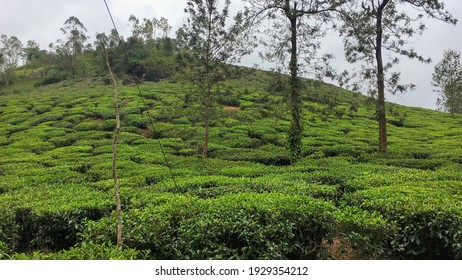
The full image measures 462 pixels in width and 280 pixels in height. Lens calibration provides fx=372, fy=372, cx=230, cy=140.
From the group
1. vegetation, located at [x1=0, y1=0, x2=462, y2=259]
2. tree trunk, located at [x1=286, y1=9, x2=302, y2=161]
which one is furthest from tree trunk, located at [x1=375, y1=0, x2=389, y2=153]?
tree trunk, located at [x1=286, y1=9, x2=302, y2=161]

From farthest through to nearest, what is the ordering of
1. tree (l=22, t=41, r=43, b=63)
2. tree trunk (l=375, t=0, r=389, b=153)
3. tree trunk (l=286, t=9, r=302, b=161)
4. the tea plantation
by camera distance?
tree (l=22, t=41, r=43, b=63)
tree trunk (l=375, t=0, r=389, b=153)
tree trunk (l=286, t=9, r=302, b=161)
the tea plantation

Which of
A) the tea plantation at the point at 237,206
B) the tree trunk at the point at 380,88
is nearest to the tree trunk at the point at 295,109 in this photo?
the tea plantation at the point at 237,206

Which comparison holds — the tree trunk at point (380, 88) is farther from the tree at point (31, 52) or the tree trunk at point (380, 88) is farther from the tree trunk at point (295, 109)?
the tree at point (31, 52)

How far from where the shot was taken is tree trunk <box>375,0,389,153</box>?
49.9ft

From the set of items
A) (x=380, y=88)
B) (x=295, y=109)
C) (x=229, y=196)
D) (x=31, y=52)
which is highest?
(x=31, y=52)

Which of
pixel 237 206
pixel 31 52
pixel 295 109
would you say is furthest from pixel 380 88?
pixel 31 52

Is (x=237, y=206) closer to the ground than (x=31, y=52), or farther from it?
closer to the ground

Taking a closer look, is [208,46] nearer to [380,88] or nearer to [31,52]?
[380,88]

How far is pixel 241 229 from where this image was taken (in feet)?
16.9

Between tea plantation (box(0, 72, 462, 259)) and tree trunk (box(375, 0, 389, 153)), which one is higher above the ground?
tree trunk (box(375, 0, 389, 153))

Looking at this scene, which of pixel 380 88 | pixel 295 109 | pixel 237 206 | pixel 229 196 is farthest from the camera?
pixel 380 88

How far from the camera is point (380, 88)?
15.3m

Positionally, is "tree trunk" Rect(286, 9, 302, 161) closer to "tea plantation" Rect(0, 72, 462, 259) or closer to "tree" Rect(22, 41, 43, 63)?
"tea plantation" Rect(0, 72, 462, 259)

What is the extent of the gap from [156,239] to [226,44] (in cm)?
1146
